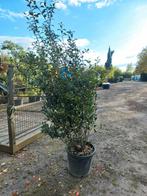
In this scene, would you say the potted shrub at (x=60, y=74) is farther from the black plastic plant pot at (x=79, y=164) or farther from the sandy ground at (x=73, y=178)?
the sandy ground at (x=73, y=178)

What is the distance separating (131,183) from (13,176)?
5.85 feet

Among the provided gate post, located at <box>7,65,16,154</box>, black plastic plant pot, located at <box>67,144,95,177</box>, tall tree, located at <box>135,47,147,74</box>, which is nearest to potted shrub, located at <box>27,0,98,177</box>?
black plastic plant pot, located at <box>67,144,95,177</box>

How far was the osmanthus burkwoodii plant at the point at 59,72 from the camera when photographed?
2414mm

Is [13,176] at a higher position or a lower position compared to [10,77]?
lower

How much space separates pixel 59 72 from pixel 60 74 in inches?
1.4

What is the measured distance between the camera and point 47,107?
8.42 ft

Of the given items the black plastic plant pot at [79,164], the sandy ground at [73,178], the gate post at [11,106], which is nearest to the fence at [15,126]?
the gate post at [11,106]

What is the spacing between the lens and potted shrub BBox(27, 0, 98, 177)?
241cm

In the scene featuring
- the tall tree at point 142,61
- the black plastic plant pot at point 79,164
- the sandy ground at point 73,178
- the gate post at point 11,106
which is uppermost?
the tall tree at point 142,61

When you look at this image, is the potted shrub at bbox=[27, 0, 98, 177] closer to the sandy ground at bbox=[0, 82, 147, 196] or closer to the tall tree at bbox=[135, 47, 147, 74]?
the sandy ground at bbox=[0, 82, 147, 196]

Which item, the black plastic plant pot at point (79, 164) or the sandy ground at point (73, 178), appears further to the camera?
the black plastic plant pot at point (79, 164)

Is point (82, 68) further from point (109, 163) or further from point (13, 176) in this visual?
point (13, 176)

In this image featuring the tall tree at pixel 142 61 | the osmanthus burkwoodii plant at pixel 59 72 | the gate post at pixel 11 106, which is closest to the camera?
the osmanthus burkwoodii plant at pixel 59 72

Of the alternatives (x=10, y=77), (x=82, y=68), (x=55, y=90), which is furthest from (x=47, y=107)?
(x=10, y=77)
